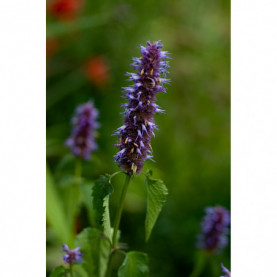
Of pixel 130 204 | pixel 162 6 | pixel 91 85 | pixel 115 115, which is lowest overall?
pixel 130 204

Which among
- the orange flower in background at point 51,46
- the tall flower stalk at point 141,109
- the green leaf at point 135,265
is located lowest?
the green leaf at point 135,265

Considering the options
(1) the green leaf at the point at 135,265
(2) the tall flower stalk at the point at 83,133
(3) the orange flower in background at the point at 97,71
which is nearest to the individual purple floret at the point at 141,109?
(1) the green leaf at the point at 135,265

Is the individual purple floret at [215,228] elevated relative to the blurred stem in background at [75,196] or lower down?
lower down

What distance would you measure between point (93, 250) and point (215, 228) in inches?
19.5

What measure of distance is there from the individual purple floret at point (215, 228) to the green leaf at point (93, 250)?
1.41 feet

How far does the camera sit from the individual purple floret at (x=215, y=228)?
1436 millimetres

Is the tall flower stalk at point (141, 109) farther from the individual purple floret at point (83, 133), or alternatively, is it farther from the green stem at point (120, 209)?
the individual purple floret at point (83, 133)

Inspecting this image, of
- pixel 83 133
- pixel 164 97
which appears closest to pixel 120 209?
pixel 83 133

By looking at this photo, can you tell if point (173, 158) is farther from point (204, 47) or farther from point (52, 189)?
point (52, 189)

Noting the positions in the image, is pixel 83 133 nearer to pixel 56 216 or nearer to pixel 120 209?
pixel 56 216

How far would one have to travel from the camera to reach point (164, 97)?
2.32 meters
